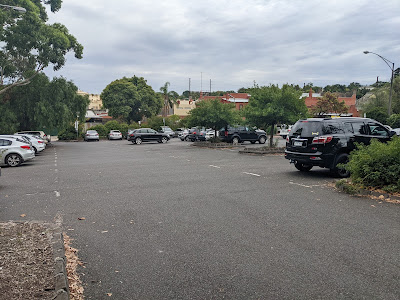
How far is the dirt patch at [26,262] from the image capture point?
3.48 meters

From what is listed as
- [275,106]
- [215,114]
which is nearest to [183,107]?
[215,114]

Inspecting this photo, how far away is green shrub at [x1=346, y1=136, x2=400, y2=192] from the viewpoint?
8383 mm

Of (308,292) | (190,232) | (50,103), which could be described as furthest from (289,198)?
(50,103)

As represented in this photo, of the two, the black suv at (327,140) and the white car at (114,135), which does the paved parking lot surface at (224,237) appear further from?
the white car at (114,135)

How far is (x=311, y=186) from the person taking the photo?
387 inches

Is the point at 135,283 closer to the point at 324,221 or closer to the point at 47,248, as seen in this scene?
the point at 47,248

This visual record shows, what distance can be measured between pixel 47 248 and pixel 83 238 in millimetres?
796

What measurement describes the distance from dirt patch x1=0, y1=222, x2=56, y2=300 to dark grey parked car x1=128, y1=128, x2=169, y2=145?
102 ft

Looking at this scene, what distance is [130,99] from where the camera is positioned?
68.6 meters

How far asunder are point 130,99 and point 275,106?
52045 mm

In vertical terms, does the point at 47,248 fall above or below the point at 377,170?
below

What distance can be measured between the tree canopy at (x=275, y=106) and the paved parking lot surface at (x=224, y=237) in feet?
34.1

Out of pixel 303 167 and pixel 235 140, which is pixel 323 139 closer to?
pixel 303 167

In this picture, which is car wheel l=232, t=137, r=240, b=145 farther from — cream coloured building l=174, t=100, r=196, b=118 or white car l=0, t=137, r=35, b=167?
cream coloured building l=174, t=100, r=196, b=118
